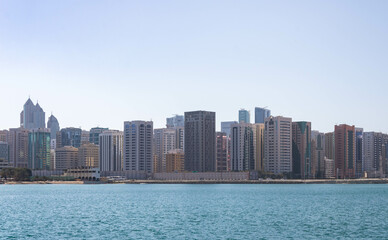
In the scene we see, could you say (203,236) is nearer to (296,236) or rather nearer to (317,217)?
(296,236)

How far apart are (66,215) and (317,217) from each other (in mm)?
42219

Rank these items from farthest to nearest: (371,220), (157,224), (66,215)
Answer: (66,215) < (371,220) < (157,224)

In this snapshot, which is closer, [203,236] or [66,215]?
[203,236]

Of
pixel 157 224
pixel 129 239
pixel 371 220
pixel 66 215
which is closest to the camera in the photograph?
pixel 129 239

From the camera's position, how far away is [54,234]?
242ft

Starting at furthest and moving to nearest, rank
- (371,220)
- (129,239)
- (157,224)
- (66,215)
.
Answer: (66,215), (371,220), (157,224), (129,239)

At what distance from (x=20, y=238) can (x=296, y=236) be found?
33.0m

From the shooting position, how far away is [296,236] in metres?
71.8

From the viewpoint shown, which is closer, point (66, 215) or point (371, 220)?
point (371, 220)

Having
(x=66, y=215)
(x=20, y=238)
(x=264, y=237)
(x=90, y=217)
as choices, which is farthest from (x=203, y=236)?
(x=66, y=215)

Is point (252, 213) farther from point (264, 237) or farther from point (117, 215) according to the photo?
point (264, 237)

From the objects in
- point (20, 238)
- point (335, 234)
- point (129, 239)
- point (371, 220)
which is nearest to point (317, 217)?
point (371, 220)

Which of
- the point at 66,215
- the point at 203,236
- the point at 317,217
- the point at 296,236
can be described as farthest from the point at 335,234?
the point at 66,215

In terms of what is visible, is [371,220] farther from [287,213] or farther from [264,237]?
[264,237]
